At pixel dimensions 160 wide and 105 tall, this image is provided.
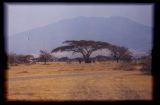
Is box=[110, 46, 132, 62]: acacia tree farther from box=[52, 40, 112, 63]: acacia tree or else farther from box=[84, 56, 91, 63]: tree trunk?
box=[84, 56, 91, 63]: tree trunk

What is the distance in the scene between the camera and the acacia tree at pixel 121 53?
26663mm

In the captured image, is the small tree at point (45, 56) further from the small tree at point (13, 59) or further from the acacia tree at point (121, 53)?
the acacia tree at point (121, 53)

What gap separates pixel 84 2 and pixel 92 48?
954 inches

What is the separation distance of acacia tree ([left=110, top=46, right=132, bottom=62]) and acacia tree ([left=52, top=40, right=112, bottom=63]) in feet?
2.95

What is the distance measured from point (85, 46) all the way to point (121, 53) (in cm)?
340

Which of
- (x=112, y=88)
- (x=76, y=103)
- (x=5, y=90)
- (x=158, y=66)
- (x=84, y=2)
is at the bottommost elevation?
(x=112, y=88)

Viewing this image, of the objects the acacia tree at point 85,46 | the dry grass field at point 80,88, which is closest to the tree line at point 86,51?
the acacia tree at point 85,46

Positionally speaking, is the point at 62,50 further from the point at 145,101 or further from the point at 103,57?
the point at 145,101

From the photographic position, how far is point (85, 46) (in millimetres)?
27250

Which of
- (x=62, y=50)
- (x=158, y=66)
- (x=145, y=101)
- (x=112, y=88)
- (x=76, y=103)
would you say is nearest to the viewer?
(x=158, y=66)

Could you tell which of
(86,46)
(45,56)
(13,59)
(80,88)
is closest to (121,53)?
(86,46)

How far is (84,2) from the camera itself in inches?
109

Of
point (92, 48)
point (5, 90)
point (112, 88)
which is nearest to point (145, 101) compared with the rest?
point (5, 90)

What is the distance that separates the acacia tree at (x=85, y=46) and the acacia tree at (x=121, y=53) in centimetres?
90
